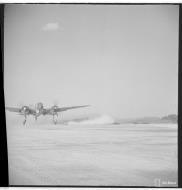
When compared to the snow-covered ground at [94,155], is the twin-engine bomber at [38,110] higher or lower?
higher

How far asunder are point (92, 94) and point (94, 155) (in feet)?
1.63

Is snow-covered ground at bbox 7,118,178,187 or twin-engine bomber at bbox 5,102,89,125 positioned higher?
twin-engine bomber at bbox 5,102,89,125

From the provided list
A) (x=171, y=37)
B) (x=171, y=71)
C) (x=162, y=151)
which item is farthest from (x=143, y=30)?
(x=162, y=151)

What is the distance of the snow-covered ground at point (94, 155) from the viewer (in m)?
2.78

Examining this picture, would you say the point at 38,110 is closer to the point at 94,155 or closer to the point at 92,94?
the point at 92,94

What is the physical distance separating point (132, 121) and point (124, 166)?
368 mm

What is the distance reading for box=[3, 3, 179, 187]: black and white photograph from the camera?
279 cm

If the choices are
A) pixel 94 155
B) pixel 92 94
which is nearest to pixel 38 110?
pixel 92 94

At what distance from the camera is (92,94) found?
2840 millimetres

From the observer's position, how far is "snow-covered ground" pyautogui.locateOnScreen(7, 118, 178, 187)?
2.78m

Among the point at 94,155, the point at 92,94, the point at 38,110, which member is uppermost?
the point at 92,94

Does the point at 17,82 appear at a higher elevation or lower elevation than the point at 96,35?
lower

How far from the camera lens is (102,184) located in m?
2.80

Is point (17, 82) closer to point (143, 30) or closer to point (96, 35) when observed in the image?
point (96, 35)
